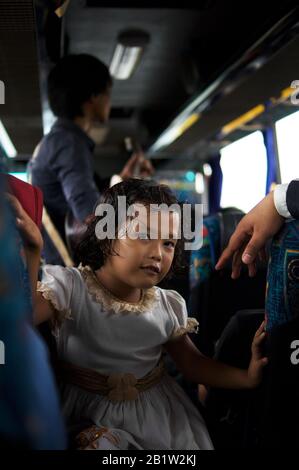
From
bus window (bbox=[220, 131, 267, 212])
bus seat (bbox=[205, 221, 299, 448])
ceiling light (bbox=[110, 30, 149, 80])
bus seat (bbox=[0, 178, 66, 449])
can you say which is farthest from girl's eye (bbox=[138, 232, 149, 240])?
ceiling light (bbox=[110, 30, 149, 80])

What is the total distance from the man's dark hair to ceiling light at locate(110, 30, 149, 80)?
2960mm

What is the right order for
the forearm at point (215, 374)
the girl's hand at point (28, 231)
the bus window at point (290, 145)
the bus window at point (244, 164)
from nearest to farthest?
the girl's hand at point (28, 231), the forearm at point (215, 374), the bus window at point (290, 145), the bus window at point (244, 164)

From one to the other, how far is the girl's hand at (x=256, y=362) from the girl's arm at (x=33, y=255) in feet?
1.48

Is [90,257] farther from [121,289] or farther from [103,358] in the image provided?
[103,358]

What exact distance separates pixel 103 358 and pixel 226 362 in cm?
30

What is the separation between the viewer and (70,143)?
5.44 feet

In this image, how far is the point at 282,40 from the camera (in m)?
2.90

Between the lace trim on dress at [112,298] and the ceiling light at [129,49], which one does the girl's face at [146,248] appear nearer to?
the lace trim on dress at [112,298]

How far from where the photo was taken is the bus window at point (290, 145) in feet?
4.23

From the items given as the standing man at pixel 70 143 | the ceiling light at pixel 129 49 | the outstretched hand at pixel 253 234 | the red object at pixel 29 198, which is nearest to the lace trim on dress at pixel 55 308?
the red object at pixel 29 198

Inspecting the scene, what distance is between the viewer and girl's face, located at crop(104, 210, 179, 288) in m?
1.04
